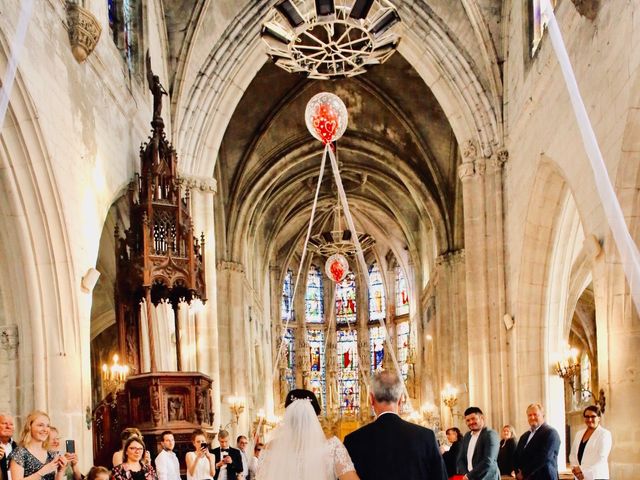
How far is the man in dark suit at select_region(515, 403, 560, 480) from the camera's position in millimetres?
7969

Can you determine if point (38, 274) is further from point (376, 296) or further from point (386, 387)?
point (376, 296)

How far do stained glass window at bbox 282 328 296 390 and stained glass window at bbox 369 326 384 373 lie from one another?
3.12m

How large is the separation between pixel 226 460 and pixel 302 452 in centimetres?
578

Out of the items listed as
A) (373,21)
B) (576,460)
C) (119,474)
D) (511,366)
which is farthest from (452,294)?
(119,474)

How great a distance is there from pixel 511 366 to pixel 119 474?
404 inches

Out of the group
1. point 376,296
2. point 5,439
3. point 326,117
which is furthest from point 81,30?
point 376,296

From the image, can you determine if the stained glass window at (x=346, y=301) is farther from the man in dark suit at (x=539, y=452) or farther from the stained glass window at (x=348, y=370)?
the man in dark suit at (x=539, y=452)

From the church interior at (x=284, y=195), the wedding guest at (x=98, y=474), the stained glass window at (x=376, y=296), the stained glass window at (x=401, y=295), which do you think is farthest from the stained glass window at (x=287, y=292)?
the wedding guest at (x=98, y=474)

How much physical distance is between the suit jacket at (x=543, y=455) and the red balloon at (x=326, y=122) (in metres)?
7.16

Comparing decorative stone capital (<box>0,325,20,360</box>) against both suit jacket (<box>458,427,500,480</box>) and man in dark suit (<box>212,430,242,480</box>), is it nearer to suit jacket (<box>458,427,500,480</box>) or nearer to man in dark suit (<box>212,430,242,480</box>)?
man in dark suit (<box>212,430,242,480</box>)

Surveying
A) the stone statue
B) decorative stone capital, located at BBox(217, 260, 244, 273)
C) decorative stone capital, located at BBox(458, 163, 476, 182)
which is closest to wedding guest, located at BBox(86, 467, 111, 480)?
the stone statue

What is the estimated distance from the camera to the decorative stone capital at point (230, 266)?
2434 cm

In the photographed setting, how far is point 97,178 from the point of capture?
11953 mm

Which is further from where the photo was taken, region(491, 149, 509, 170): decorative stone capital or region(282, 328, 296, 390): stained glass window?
region(282, 328, 296, 390): stained glass window
